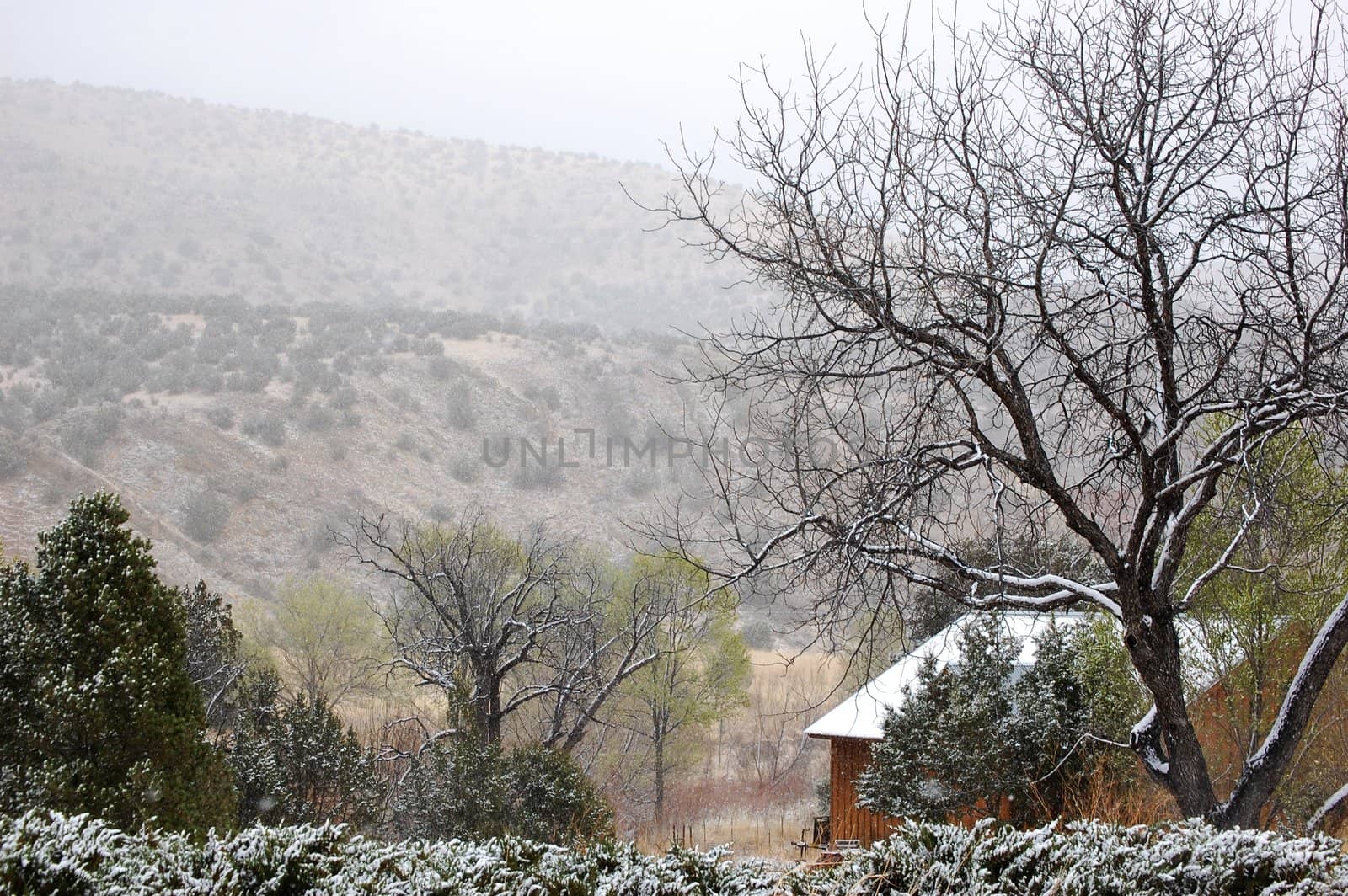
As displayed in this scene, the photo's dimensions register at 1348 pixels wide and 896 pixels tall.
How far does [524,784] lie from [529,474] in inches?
1388

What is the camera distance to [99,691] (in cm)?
822

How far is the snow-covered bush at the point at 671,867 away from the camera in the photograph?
13.8ft

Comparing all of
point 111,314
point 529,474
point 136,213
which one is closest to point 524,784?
point 529,474

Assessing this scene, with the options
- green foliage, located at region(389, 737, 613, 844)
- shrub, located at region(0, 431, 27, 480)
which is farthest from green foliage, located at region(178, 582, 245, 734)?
shrub, located at region(0, 431, 27, 480)

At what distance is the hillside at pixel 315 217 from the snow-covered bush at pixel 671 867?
65.2 metres

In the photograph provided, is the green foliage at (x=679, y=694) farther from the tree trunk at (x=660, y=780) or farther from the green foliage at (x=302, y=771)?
the green foliage at (x=302, y=771)

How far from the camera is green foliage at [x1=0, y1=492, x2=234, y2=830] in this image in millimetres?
8109

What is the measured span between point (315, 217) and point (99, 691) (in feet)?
251

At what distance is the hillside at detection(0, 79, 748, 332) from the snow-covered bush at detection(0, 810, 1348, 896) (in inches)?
2567

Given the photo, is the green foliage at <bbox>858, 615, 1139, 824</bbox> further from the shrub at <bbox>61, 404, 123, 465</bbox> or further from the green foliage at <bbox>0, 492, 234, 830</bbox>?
the shrub at <bbox>61, 404, 123, 465</bbox>

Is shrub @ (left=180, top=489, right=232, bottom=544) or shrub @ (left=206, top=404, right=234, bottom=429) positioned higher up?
shrub @ (left=206, top=404, right=234, bottom=429)

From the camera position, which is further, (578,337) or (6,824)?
(578,337)

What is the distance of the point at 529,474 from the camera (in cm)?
4875

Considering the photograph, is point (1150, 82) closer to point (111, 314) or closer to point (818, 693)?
point (818, 693)
